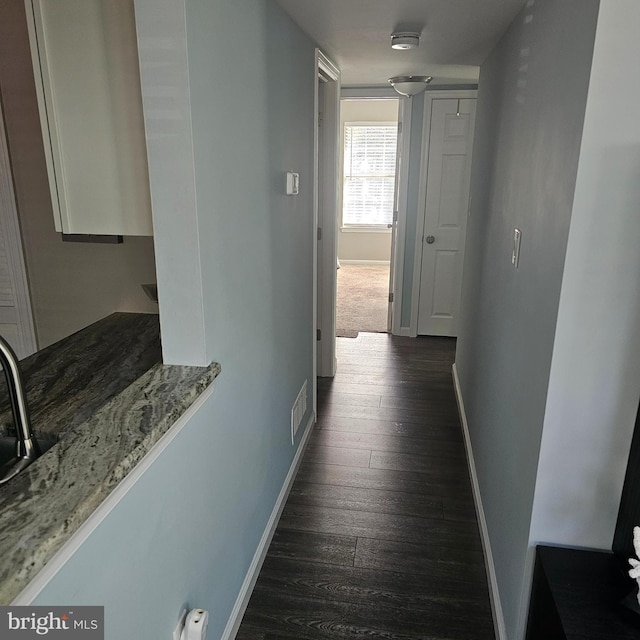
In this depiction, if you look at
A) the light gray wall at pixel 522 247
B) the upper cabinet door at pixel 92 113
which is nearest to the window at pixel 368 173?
the light gray wall at pixel 522 247

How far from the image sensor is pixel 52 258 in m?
2.51

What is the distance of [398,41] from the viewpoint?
2.69 meters

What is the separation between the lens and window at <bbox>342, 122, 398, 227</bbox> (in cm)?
805

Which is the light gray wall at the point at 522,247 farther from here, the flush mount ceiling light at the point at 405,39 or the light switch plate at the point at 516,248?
the flush mount ceiling light at the point at 405,39

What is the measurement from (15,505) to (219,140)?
1.05m

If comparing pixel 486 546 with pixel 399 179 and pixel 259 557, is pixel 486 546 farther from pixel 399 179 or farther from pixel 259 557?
pixel 399 179

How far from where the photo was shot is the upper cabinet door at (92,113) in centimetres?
137

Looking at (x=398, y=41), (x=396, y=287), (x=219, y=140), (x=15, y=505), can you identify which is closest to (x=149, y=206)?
(x=219, y=140)

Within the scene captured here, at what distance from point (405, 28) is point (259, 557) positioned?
242 cm

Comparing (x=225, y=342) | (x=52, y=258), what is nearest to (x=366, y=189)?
(x=52, y=258)

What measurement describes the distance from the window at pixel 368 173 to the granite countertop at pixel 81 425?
6.62 meters

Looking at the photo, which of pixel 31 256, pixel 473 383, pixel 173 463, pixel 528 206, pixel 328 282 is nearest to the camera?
pixel 173 463

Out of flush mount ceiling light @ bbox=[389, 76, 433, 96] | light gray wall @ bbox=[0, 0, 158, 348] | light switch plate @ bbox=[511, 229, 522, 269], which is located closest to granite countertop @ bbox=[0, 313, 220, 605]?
light gray wall @ bbox=[0, 0, 158, 348]

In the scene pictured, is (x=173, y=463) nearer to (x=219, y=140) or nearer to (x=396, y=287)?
(x=219, y=140)
